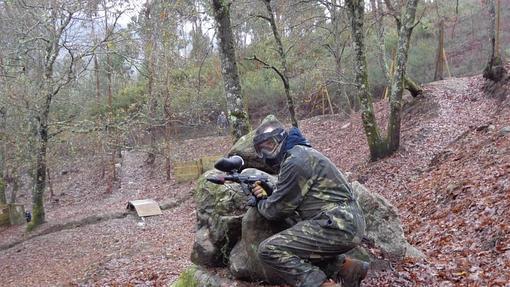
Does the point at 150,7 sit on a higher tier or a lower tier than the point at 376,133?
higher

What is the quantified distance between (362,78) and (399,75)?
3.74 feet

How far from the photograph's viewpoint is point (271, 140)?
5.21 metres

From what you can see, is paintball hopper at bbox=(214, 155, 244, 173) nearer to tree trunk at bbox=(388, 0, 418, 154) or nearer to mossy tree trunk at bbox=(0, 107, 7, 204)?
tree trunk at bbox=(388, 0, 418, 154)

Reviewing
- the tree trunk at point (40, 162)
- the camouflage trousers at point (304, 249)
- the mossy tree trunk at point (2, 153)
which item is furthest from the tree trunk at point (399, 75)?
the mossy tree trunk at point (2, 153)

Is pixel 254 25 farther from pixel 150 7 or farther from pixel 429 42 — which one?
pixel 429 42

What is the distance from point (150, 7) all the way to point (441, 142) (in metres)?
15.7

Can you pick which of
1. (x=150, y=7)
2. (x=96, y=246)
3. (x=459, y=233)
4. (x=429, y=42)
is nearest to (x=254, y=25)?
(x=150, y=7)

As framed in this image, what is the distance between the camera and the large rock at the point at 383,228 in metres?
7.06

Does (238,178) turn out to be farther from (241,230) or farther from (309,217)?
(241,230)

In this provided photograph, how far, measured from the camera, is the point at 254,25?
31.9m

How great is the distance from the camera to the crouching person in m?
4.98

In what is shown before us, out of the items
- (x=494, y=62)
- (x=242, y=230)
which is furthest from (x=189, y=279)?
(x=494, y=62)

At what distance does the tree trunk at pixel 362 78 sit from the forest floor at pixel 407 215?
0.72 m

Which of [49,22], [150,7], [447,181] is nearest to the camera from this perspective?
[447,181]
